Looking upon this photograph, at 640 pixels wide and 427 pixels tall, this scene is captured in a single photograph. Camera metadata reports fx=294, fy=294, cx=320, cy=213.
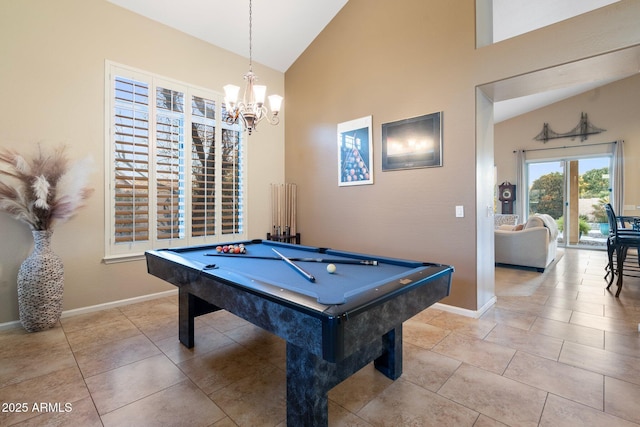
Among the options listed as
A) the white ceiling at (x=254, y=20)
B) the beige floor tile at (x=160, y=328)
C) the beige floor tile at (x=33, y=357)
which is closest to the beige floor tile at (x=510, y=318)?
the beige floor tile at (x=160, y=328)

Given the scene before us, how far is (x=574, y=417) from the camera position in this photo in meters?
1.69

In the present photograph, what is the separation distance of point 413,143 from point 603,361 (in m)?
2.62

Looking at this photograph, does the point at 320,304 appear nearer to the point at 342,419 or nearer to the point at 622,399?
the point at 342,419

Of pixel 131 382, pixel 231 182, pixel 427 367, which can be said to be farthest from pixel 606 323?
pixel 231 182

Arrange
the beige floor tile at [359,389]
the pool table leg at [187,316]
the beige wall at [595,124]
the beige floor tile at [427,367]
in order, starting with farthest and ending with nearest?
the beige wall at [595,124], the pool table leg at [187,316], the beige floor tile at [427,367], the beige floor tile at [359,389]

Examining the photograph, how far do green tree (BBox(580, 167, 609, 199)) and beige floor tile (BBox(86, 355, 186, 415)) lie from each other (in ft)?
32.6

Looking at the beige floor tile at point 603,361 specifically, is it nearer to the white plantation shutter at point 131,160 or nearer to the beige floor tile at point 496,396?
the beige floor tile at point 496,396

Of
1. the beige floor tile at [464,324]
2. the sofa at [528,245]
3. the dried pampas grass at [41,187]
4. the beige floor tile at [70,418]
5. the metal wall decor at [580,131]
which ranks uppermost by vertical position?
the metal wall decor at [580,131]

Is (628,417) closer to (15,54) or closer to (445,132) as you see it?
(445,132)

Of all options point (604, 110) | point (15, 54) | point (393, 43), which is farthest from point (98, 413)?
point (604, 110)

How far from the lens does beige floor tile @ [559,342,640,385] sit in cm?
210

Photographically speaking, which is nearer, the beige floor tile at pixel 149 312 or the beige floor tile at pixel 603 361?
the beige floor tile at pixel 603 361

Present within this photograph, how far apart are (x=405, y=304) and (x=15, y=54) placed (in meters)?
4.30

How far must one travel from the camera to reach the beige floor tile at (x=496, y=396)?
1.71 metres
